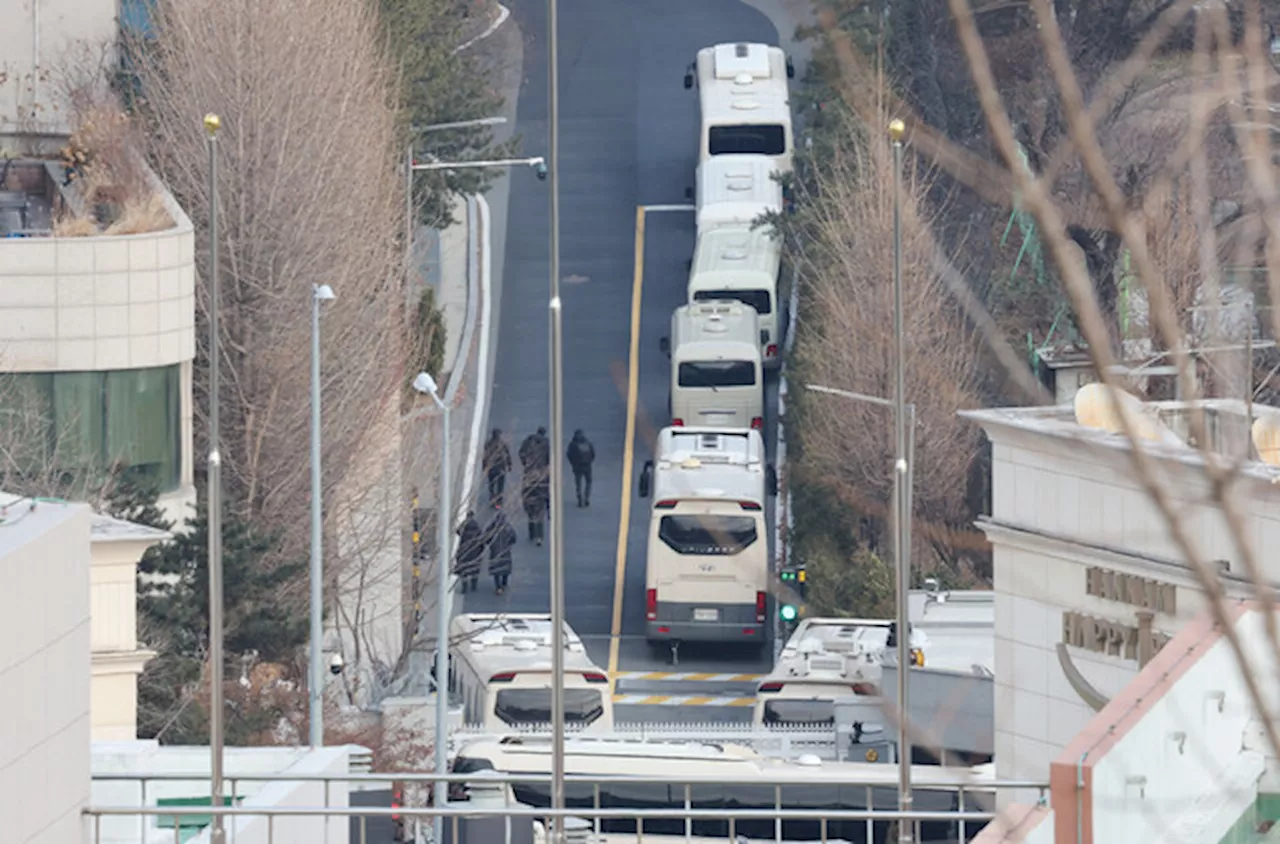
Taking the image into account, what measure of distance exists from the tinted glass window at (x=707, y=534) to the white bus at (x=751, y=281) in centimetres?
1178

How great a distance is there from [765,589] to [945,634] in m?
8.40

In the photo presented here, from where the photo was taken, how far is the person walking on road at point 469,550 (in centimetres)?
3944

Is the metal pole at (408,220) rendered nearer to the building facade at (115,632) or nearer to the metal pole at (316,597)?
the metal pole at (316,597)

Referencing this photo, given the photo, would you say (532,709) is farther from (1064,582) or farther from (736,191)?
(736,191)

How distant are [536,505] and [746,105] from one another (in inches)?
635

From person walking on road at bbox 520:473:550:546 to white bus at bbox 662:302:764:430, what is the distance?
3853 millimetres

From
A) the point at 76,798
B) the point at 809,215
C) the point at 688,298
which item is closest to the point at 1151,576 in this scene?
the point at 76,798

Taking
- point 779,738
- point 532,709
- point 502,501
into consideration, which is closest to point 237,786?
point 779,738

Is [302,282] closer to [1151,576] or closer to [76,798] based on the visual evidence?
[1151,576]

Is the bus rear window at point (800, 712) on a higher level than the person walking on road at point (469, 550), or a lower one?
lower

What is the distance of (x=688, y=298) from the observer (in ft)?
176

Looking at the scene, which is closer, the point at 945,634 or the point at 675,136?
the point at 945,634

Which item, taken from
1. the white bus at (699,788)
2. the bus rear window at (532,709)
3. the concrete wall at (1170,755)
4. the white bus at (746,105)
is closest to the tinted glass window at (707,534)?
the bus rear window at (532,709)

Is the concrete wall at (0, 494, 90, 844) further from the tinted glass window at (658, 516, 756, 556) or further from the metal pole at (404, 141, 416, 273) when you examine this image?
the metal pole at (404, 141, 416, 273)
